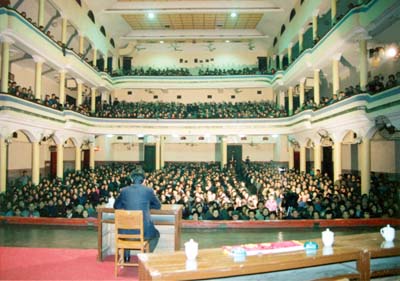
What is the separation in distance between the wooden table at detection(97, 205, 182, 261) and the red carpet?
0.84 ft

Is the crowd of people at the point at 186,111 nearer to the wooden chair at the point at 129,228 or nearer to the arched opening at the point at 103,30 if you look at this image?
the arched opening at the point at 103,30

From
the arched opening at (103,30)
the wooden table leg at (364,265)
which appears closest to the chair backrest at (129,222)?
the wooden table leg at (364,265)

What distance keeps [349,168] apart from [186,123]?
10.9 m

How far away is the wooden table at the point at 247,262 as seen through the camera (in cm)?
263

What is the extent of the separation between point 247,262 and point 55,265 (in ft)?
11.5

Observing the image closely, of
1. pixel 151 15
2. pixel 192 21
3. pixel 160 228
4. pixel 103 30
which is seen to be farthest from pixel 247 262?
pixel 103 30

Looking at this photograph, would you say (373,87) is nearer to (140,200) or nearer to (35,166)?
(140,200)

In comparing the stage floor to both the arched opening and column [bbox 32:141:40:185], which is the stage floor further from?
the arched opening

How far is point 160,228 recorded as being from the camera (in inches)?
226

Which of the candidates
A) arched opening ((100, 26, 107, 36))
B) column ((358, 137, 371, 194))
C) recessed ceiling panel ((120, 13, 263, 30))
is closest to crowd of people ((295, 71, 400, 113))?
column ((358, 137, 371, 194))

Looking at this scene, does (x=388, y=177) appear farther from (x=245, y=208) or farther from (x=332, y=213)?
(x=245, y=208)

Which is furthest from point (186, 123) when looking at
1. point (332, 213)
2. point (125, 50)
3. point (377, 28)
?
point (332, 213)

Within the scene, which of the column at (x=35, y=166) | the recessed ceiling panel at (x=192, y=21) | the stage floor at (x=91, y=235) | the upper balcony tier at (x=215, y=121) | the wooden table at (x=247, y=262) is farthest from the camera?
the recessed ceiling panel at (x=192, y=21)

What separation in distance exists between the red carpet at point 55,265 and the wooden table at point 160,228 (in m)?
0.26
